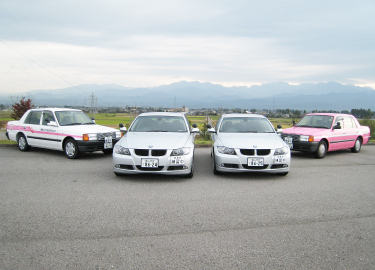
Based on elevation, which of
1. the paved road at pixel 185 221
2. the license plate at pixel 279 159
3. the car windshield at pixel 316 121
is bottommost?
the paved road at pixel 185 221

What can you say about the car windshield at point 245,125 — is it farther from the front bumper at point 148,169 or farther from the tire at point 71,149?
the tire at point 71,149

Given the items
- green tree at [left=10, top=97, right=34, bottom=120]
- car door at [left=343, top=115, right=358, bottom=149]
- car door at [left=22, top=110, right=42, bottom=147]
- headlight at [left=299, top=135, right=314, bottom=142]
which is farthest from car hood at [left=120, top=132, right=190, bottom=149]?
green tree at [left=10, top=97, right=34, bottom=120]

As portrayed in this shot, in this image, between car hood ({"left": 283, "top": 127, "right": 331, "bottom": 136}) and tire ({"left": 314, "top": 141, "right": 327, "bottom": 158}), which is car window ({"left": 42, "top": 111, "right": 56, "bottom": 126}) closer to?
car hood ({"left": 283, "top": 127, "right": 331, "bottom": 136})

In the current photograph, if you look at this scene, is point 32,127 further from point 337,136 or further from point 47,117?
point 337,136

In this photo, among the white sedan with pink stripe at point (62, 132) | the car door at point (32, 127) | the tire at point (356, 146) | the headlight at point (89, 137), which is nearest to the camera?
the headlight at point (89, 137)

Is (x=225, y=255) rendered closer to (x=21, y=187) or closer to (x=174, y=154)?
(x=174, y=154)

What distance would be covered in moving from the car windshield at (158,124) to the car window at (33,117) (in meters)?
4.28

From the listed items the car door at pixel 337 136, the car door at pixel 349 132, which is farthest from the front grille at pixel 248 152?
the car door at pixel 349 132

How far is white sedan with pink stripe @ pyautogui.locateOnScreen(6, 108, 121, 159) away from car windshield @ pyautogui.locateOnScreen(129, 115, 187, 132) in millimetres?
1804

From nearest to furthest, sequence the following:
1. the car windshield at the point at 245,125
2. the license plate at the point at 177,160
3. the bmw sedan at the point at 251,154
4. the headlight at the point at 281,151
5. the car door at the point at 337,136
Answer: the license plate at the point at 177,160 < the bmw sedan at the point at 251,154 < the headlight at the point at 281,151 < the car windshield at the point at 245,125 < the car door at the point at 337,136

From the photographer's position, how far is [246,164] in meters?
6.51

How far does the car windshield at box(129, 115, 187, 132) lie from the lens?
7.86 meters

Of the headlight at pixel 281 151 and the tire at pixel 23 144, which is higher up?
the headlight at pixel 281 151

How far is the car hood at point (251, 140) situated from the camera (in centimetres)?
677
